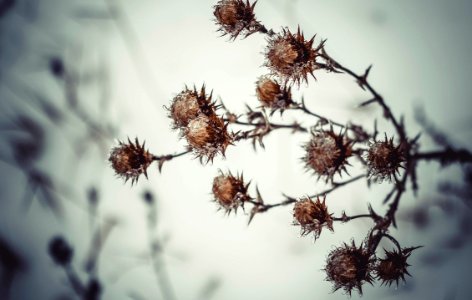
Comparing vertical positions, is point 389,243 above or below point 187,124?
below

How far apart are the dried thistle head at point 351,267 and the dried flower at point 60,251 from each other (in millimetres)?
1320

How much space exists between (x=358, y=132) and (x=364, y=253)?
1.28 ft

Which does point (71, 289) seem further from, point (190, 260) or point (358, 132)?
point (358, 132)

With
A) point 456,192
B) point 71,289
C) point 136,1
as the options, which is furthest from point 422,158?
point 71,289

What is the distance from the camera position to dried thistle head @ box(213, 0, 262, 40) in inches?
25.4

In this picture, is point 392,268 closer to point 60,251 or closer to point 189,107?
point 189,107

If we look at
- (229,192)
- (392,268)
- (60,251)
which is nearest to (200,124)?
(229,192)

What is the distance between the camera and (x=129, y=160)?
0.72 m

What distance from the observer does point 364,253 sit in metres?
0.61

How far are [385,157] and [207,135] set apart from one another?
16.1 inches

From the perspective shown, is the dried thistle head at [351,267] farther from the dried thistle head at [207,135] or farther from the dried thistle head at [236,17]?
the dried thistle head at [236,17]

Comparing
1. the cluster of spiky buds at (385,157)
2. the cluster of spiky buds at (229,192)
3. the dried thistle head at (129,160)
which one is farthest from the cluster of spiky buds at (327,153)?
the dried thistle head at (129,160)

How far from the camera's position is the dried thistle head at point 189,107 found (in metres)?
0.66

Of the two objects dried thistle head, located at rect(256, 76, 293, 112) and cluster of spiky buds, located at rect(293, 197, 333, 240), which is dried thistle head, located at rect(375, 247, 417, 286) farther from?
dried thistle head, located at rect(256, 76, 293, 112)
